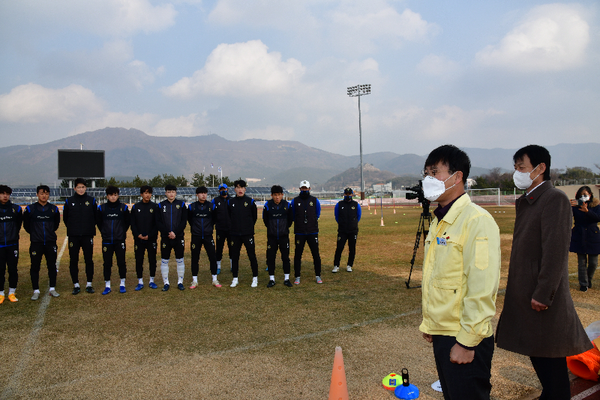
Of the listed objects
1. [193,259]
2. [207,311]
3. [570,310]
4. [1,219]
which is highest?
[1,219]

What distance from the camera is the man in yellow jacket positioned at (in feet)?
6.39

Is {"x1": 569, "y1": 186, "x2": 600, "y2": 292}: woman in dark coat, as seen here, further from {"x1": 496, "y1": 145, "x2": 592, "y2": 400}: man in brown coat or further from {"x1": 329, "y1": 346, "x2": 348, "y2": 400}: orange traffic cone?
{"x1": 329, "y1": 346, "x2": 348, "y2": 400}: orange traffic cone

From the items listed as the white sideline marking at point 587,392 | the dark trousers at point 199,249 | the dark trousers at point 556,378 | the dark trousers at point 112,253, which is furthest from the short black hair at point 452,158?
the dark trousers at point 112,253

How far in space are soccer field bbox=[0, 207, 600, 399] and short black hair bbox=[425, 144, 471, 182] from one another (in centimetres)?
230

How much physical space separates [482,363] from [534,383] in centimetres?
216

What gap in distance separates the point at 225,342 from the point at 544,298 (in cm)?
366

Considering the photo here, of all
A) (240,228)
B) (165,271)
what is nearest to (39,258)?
(165,271)

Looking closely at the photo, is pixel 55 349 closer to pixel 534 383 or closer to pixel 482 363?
pixel 482 363

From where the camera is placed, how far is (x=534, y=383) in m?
3.54

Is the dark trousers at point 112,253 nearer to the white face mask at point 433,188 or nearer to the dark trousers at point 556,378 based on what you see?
the white face mask at point 433,188

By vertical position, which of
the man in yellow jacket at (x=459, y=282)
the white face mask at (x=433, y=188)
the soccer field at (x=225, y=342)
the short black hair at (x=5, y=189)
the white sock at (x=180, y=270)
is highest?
the short black hair at (x=5, y=189)

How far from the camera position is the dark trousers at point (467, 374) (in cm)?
199

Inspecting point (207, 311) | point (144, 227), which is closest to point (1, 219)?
point (144, 227)

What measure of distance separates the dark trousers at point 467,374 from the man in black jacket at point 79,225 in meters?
7.07
